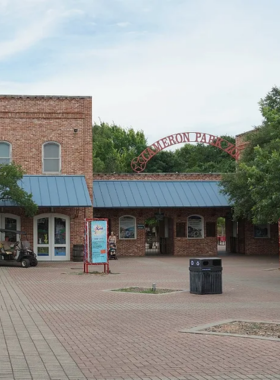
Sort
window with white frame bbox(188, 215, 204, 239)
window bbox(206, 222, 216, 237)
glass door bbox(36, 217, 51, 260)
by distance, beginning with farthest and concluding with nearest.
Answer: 1. window bbox(206, 222, 216, 237)
2. window with white frame bbox(188, 215, 204, 239)
3. glass door bbox(36, 217, 51, 260)

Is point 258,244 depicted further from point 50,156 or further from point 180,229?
point 50,156

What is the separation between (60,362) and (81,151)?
86.3 ft

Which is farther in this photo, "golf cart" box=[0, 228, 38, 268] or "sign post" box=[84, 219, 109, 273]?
"golf cart" box=[0, 228, 38, 268]

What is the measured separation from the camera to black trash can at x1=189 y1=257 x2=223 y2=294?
693 inches

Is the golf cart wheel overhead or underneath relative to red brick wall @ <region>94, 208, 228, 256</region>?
underneath

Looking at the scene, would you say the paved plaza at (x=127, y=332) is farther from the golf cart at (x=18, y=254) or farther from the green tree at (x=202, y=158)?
the green tree at (x=202, y=158)

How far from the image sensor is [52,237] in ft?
111

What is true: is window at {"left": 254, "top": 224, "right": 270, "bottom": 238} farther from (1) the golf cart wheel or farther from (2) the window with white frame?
(1) the golf cart wheel

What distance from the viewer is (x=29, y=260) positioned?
29.0 meters

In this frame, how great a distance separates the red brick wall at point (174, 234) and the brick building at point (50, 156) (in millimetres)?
4481

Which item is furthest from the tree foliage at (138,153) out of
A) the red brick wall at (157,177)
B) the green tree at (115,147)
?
the red brick wall at (157,177)

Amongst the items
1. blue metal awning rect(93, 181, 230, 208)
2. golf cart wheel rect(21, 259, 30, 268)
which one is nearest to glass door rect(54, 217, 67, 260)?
blue metal awning rect(93, 181, 230, 208)

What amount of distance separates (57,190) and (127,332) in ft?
73.8

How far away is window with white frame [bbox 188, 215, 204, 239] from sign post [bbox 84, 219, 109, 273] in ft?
47.5
